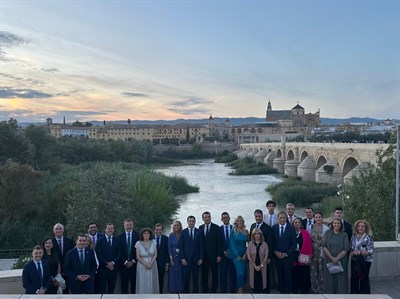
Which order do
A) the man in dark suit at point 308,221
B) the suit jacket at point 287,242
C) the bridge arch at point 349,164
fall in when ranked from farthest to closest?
the bridge arch at point 349,164, the man in dark suit at point 308,221, the suit jacket at point 287,242

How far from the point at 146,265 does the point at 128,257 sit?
0.99 ft

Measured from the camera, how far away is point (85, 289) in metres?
4.64

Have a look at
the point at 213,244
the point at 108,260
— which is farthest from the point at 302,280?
A: the point at 108,260

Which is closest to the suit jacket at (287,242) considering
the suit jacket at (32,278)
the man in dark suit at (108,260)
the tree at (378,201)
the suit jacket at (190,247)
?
the suit jacket at (190,247)

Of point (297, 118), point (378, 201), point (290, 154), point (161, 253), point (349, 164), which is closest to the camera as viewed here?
point (161, 253)

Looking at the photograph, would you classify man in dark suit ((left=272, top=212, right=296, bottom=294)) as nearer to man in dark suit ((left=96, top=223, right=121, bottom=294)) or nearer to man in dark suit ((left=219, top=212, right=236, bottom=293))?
man in dark suit ((left=219, top=212, right=236, bottom=293))

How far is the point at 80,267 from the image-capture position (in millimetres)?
4570

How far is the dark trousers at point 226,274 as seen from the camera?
17.1ft

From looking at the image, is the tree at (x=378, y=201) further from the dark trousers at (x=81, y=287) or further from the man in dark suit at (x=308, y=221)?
the dark trousers at (x=81, y=287)

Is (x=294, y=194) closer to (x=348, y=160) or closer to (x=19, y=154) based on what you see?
(x=348, y=160)

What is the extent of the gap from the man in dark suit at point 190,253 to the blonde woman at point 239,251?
392mm

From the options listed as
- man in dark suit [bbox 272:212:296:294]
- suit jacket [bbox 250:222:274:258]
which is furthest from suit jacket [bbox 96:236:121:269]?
man in dark suit [bbox 272:212:296:294]

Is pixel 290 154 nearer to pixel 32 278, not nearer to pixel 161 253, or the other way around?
pixel 161 253

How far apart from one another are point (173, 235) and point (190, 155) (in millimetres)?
74232
